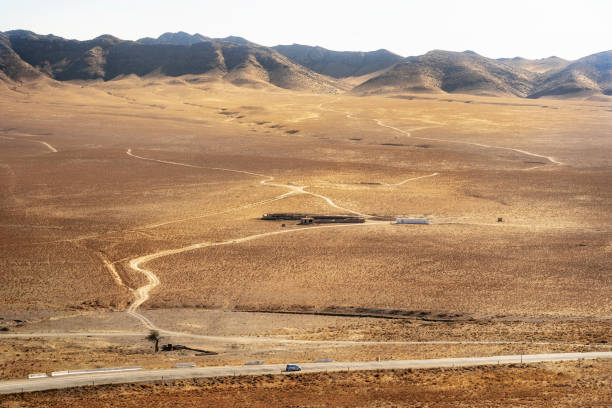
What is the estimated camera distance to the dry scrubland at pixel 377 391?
19.0 metres

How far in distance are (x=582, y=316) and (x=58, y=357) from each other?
871 inches

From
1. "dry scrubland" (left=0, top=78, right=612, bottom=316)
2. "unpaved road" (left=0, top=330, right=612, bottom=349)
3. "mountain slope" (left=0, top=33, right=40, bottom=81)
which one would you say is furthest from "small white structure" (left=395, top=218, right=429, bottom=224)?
"mountain slope" (left=0, top=33, right=40, bottom=81)

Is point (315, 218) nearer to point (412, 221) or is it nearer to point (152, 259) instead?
point (412, 221)

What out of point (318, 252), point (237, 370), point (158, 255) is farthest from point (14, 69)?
point (237, 370)

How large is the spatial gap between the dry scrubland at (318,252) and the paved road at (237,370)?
67 centimetres

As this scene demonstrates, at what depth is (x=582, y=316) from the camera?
28141 millimetres

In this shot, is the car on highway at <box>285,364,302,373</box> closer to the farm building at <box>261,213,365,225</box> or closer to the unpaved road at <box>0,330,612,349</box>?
the unpaved road at <box>0,330,612,349</box>

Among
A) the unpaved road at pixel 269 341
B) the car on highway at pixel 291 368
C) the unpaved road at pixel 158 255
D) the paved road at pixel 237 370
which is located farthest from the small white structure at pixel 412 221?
the car on highway at pixel 291 368

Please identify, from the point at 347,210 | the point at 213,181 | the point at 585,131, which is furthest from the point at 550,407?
the point at 585,131

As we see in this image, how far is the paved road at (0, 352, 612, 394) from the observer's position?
1981cm

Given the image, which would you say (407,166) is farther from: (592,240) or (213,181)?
(592,240)

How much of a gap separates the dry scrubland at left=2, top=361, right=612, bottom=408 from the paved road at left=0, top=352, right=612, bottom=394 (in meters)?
0.41

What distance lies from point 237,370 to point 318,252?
1862 centimetres

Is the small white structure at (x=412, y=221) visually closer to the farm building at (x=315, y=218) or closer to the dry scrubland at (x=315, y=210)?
the dry scrubland at (x=315, y=210)
